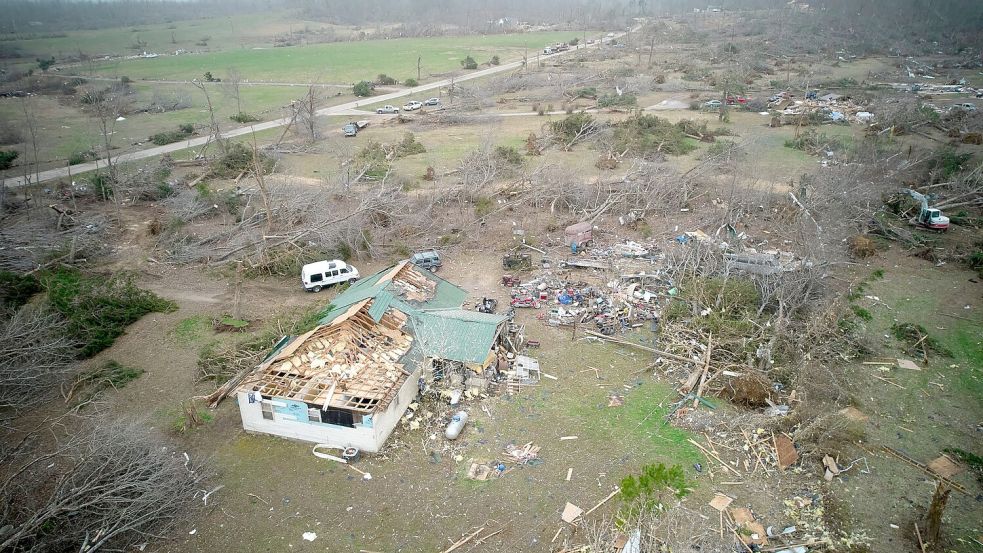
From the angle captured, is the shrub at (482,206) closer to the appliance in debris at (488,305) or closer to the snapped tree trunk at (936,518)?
the appliance in debris at (488,305)

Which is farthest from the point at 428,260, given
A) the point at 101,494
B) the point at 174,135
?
the point at 174,135

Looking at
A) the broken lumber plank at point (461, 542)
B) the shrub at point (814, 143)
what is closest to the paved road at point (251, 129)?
the broken lumber plank at point (461, 542)

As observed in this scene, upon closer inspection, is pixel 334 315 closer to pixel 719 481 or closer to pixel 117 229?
pixel 719 481

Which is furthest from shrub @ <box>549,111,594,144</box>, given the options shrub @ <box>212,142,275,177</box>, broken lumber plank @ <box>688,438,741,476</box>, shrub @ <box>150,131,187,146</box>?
broken lumber plank @ <box>688,438,741,476</box>

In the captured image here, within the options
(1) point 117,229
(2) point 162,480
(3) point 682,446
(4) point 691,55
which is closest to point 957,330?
(3) point 682,446

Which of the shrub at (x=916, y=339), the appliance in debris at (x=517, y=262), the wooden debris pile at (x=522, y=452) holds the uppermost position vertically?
the appliance in debris at (x=517, y=262)

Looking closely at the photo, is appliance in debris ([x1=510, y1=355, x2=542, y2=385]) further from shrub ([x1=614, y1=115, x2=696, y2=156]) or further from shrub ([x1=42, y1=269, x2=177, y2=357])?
shrub ([x1=614, y1=115, x2=696, y2=156])

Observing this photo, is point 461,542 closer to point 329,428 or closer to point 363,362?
point 329,428
